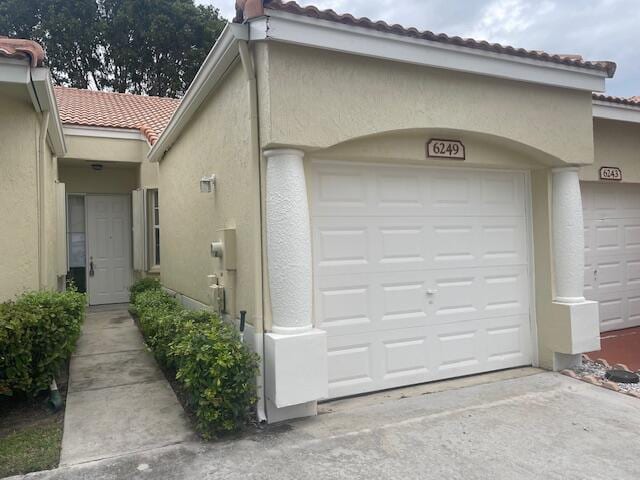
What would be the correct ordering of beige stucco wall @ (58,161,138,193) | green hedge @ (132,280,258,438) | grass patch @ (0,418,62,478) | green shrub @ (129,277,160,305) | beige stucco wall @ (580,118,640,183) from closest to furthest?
grass patch @ (0,418,62,478)
green hedge @ (132,280,258,438)
beige stucco wall @ (580,118,640,183)
green shrub @ (129,277,160,305)
beige stucco wall @ (58,161,138,193)

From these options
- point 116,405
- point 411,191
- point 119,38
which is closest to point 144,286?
point 116,405

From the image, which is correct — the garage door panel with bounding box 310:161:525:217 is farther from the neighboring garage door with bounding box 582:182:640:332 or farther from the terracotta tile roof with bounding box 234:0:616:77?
the neighboring garage door with bounding box 582:182:640:332

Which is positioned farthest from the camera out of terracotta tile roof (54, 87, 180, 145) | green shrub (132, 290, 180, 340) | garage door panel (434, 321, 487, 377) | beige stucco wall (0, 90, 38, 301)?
terracotta tile roof (54, 87, 180, 145)

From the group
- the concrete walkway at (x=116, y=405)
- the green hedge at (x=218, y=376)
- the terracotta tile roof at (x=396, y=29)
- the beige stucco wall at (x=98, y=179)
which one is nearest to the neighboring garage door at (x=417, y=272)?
the green hedge at (x=218, y=376)

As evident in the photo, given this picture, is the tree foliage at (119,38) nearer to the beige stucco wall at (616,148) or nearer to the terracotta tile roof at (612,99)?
the beige stucco wall at (616,148)

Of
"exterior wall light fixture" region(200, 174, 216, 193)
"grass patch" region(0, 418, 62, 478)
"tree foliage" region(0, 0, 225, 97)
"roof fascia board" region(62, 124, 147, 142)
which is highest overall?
"tree foliage" region(0, 0, 225, 97)

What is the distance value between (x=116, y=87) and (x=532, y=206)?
72.4 ft

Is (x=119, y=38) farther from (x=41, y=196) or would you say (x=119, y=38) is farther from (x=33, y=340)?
(x=33, y=340)

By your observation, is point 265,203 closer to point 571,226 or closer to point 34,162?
point 34,162

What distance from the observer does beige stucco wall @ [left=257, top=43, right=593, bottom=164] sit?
4379mm

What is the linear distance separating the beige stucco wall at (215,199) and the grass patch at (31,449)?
1.99 metres

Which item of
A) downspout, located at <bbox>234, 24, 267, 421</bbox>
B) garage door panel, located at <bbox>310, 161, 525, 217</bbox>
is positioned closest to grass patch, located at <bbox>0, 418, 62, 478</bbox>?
downspout, located at <bbox>234, 24, 267, 421</bbox>

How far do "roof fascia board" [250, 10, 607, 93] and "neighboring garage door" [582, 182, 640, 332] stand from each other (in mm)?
2420

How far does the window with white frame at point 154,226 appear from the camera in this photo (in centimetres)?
1105
